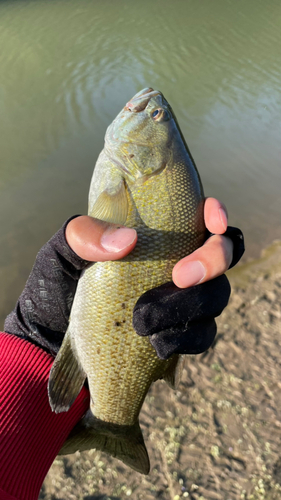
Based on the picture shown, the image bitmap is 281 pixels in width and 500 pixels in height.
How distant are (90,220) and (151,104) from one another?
0.97 metres

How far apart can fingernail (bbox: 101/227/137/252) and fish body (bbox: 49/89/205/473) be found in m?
0.15

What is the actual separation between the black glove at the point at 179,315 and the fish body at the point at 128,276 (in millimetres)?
91

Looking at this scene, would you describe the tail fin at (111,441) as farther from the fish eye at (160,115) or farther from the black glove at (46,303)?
the fish eye at (160,115)

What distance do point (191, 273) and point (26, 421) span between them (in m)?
1.22

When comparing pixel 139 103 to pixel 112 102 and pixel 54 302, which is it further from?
pixel 112 102

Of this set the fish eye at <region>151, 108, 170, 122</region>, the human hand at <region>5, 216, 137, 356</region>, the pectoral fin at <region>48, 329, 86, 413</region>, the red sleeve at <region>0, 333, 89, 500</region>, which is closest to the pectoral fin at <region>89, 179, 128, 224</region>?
the human hand at <region>5, 216, 137, 356</region>

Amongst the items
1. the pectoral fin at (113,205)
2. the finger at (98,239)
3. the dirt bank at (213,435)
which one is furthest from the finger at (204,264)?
the dirt bank at (213,435)

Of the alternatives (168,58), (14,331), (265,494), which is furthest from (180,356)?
(168,58)

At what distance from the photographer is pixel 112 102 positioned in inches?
332

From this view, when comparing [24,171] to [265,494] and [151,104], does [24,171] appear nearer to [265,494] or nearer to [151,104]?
[151,104]

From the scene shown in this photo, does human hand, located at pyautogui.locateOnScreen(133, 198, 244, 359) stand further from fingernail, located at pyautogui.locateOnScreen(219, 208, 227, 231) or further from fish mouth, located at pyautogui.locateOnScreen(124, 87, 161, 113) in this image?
fish mouth, located at pyautogui.locateOnScreen(124, 87, 161, 113)

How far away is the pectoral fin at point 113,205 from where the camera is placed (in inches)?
70.0

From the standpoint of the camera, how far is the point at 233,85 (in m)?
9.87

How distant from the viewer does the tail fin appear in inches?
77.5
